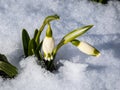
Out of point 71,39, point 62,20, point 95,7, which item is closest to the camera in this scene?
point 71,39

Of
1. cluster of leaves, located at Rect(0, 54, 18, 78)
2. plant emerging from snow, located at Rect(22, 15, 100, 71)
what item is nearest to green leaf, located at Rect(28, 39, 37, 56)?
plant emerging from snow, located at Rect(22, 15, 100, 71)

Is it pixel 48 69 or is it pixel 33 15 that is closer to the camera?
pixel 48 69

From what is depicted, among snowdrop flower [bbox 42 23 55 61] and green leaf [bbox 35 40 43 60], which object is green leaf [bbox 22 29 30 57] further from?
snowdrop flower [bbox 42 23 55 61]

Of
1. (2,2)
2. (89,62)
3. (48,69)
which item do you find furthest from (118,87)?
(2,2)

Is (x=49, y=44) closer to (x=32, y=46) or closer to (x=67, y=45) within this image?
(x=32, y=46)

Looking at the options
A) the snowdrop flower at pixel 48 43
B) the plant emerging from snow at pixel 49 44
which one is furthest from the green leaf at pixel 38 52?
the snowdrop flower at pixel 48 43

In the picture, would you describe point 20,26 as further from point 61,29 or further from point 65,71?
point 65,71
